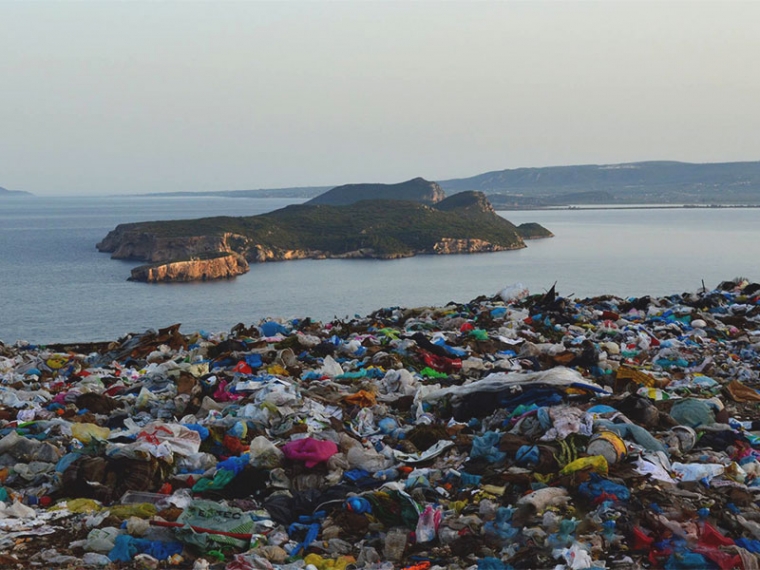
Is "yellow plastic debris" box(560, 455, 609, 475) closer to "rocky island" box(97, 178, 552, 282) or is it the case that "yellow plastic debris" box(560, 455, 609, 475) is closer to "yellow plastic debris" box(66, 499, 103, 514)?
"yellow plastic debris" box(66, 499, 103, 514)

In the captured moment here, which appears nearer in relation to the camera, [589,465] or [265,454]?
[589,465]

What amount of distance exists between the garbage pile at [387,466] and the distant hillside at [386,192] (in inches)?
6519

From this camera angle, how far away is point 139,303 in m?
63.2

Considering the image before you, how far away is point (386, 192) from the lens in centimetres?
18050

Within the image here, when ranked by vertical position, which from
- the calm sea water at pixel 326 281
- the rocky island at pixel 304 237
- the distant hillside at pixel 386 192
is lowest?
the calm sea water at pixel 326 281

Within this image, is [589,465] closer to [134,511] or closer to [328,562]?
[328,562]

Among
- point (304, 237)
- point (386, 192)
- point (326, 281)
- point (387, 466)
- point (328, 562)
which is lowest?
point (326, 281)

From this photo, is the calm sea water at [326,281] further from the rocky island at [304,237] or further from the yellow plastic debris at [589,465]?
the yellow plastic debris at [589,465]

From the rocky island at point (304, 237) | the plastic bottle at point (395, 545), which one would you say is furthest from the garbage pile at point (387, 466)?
the rocky island at point (304, 237)

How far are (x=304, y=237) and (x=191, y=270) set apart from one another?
1056 inches

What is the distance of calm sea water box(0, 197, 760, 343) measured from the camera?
56094mm

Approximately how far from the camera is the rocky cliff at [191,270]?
7619cm

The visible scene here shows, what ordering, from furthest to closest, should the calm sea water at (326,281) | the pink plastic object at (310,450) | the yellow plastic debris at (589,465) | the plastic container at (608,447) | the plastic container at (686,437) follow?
the calm sea water at (326,281) < the plastic container at (686,437) < the pink plastic object at (310,450) < the plastic container at (608,447) < the yellow plastic debris at (589,465)

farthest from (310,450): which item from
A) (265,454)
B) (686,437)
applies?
(686,437)
